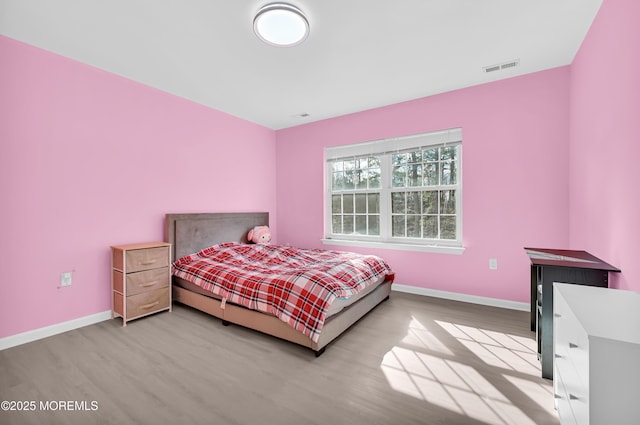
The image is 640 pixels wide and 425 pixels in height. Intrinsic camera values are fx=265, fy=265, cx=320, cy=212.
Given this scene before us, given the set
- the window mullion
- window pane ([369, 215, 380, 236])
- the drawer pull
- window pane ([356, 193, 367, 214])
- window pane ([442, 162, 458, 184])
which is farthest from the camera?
window pane ([356, 193, 367, 214])

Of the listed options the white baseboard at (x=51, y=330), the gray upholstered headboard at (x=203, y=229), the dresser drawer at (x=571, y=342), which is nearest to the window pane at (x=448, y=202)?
the dresser drawer at (x=571, y=342)

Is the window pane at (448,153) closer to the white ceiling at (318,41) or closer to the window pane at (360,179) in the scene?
the white ceiling at (318,41)

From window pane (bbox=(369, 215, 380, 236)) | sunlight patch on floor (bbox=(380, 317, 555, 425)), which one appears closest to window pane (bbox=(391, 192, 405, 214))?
window pane (bbox=(369, 215, 380, 236))

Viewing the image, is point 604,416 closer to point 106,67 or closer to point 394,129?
point 394,129

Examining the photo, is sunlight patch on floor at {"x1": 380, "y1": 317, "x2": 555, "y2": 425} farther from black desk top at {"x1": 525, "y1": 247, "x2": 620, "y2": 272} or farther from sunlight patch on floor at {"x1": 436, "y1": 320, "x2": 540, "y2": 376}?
black desk top at {"x1": 525, "y1": 247, "x2": 620, "y2": 272}

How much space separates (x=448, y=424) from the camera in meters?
1.47

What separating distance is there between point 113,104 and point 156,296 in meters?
2.17

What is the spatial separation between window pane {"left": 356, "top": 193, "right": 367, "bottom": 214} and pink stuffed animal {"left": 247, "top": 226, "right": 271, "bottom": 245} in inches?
61.6

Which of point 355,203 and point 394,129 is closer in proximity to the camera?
point 394,129

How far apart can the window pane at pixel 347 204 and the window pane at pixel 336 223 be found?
16cm

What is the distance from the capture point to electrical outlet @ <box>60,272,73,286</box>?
2574 mm

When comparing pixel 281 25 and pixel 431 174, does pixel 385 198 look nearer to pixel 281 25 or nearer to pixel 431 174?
pixel 431 174

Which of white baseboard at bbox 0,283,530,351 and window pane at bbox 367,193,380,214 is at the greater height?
window pane at bbox 367,193,380,214

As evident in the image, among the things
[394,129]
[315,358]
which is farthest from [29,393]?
[394,129]
